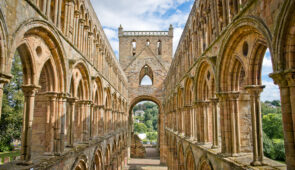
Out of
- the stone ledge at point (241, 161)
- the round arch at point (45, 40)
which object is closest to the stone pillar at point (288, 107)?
the stone ledge at point (241, 161)

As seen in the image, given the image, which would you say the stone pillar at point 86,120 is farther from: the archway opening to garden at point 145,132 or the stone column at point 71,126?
the archway opening to garden at point 145,132

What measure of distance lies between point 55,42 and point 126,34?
106 feet

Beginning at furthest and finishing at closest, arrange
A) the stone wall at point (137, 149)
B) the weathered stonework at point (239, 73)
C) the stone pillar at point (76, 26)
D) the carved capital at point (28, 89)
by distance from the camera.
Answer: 1. the stone wall at point (137, 149)
2. the stone pillar at point (76, 26)
3. the carved capital at point (28, 89)
4. the weathered stonework at point (239, 73)

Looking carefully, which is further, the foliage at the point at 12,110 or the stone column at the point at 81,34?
the foliage at the point at 12,110

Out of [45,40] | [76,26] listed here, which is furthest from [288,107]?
[76,26]

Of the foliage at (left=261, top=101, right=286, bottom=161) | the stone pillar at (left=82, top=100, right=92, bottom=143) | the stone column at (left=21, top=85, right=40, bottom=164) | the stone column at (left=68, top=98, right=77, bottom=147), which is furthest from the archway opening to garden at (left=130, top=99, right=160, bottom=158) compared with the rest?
the stone column at (left=21, top=85, right=40, bottom=164)

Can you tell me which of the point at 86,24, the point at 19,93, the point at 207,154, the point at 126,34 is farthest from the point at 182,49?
the point at 126,34

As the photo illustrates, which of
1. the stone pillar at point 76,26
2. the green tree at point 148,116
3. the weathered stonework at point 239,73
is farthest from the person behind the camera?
the green tree at point 148,116

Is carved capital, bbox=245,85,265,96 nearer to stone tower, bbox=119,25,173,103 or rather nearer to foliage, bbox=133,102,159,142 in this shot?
stone tower, bbox=119,25,173,103

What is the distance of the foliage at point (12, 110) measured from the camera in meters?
24.6

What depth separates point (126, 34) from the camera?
1575 inches

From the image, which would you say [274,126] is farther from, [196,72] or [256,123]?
[256,123]

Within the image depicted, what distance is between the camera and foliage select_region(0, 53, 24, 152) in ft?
80.6

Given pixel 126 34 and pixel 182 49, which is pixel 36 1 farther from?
pixel 126 34
